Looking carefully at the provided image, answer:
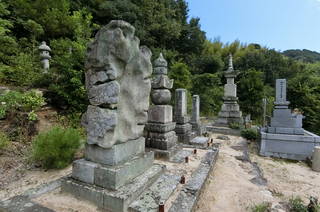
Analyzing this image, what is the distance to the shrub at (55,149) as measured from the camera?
327cm

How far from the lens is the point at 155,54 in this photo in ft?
47.6

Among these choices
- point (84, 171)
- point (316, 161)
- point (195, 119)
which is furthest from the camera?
point (195, 119)

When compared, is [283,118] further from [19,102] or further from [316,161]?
[19,102]

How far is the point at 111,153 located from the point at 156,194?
84 centimetres

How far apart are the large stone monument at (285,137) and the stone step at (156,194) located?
4.44 m

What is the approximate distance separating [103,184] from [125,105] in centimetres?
112

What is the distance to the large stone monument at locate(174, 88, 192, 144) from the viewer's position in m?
5.68

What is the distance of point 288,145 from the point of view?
5.83 metres

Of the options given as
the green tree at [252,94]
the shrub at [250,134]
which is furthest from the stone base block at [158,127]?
the green tree at [252,94]

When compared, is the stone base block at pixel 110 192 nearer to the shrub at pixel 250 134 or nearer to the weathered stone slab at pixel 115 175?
the weathered stone slab at pixel 115 175

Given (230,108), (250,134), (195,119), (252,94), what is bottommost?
(250,134)

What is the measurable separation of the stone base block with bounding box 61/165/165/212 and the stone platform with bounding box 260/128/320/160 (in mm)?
4954

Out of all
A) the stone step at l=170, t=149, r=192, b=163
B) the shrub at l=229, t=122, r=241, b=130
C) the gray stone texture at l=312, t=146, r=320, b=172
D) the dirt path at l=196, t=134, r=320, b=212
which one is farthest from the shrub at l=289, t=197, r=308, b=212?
the shrub at l=229, t=122, r=241, b=130

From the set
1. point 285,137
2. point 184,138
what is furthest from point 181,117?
point 285,137
